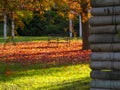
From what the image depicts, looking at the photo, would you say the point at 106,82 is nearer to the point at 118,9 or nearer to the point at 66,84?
the point at 118,9

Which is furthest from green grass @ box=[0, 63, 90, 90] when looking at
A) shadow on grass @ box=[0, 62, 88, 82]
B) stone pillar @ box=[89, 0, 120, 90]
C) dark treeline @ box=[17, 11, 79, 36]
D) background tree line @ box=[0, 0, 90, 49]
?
dark treeline @ box=[17, 11, 79, 36]

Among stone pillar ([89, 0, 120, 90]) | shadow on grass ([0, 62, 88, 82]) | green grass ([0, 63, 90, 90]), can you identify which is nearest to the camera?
stone pillar ([89, 0, 120, 90])

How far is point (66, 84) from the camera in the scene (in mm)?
11625

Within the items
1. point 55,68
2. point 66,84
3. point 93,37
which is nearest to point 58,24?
point 55,68

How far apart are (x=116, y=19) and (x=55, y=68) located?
25.5 feet

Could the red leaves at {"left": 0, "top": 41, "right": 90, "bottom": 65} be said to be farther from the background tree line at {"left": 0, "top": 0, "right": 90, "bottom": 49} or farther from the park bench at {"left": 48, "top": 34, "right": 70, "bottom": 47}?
the park bench at {"left": 48, "top": 34, "right": 70, "bottom": 47}

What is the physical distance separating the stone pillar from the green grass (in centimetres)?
287

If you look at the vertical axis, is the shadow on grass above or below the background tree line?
below

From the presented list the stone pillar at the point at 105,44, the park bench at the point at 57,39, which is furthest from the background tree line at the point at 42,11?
the park bench at the point at 57,39

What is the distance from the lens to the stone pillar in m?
7.91

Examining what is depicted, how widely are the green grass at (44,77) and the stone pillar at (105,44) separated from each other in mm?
2866

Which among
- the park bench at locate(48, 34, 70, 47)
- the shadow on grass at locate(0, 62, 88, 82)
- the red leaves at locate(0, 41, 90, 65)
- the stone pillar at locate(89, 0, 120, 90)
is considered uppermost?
the stone pillar at locate(89, 0, 120, 90)

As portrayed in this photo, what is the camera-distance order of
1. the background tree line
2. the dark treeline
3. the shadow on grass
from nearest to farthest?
the background tree line, the shadow on grass, the dark treeline

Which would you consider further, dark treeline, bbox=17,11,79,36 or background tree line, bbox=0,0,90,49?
dark treeline, bbox=17,11,79,36
